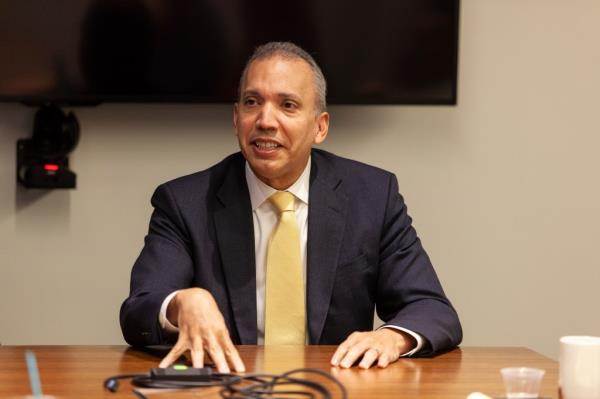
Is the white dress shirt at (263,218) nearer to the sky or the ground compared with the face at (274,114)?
nearer to the ground

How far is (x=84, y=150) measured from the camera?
3650 mm

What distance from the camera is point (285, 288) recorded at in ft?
8.48

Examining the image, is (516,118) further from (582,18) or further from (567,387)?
(567,387)

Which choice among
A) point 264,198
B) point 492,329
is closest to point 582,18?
point 492,329

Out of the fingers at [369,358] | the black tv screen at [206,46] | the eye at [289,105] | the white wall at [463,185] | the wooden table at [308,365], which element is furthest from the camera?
the white wall at [463,185]

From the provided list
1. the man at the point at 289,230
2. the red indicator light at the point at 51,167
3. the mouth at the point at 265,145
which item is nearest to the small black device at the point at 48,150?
the red indicator light at the point at 51,167

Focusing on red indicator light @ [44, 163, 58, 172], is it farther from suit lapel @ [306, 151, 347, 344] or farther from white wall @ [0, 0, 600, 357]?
suit lapel @ [306, 151, 347, 344]

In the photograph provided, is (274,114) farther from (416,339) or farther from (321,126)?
(416,339)

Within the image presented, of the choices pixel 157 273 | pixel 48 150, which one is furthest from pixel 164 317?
pixel 48 150

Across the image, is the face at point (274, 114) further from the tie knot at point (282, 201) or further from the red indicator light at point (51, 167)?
the red indicator light at point (51, 167)

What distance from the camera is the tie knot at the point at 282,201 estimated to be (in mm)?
Answer: 2664

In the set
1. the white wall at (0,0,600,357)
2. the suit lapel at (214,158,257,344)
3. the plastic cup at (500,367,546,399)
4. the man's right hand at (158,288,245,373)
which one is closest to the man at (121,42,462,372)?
the suit lapel at (214,158,257,344)

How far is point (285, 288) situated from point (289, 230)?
16cm

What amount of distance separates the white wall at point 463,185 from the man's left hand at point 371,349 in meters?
1.54
